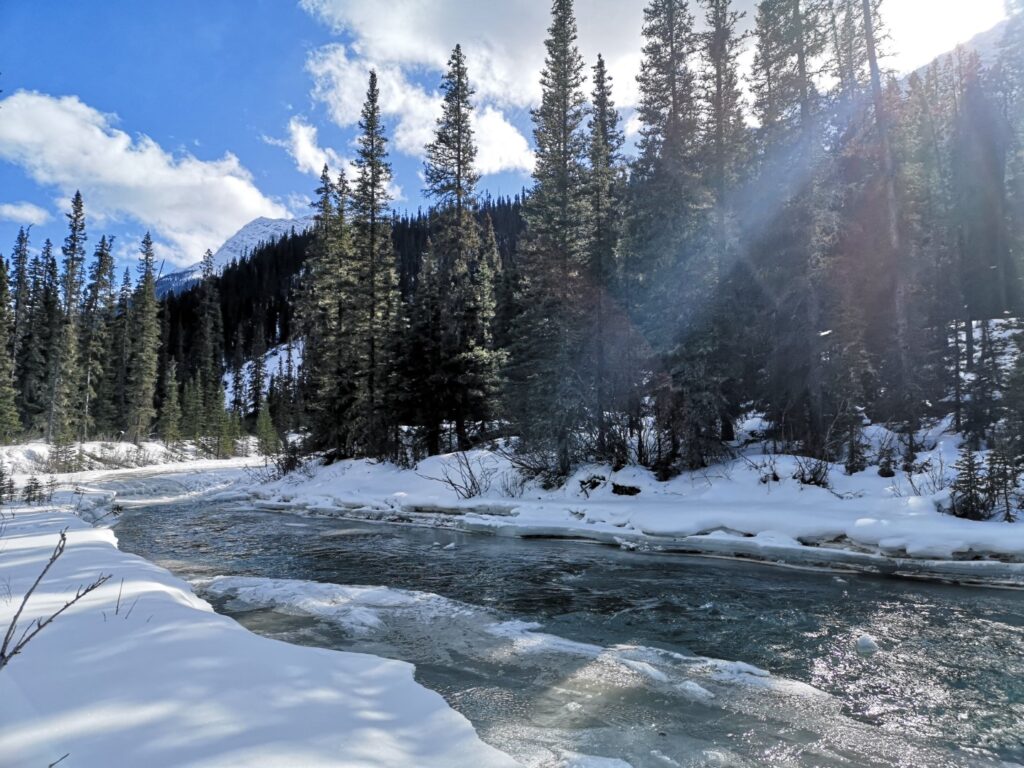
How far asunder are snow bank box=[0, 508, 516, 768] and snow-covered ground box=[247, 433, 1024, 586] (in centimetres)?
872

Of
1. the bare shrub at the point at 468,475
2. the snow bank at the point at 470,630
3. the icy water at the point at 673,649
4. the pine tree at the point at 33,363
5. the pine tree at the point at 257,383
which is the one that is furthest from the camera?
the pine tree at the point at 257,383

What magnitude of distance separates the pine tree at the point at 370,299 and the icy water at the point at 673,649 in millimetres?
14911

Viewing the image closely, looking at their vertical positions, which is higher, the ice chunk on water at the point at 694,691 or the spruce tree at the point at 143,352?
the spruce tree at the point at 143,352

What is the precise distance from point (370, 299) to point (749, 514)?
849 inches

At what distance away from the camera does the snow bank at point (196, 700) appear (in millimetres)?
2963

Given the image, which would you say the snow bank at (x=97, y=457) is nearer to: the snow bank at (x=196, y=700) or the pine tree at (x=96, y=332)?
the pine tree at (x=96, y=332)

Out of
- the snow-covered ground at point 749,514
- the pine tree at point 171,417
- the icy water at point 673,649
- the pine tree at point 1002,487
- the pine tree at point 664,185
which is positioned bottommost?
the icy water at point 673,649

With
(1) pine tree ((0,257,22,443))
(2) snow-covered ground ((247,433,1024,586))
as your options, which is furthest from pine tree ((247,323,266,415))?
(2) snow-covered ground ((247,433,1024,586))

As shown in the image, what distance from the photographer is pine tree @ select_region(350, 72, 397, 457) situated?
2658 centimetres

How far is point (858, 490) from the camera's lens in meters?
13.0

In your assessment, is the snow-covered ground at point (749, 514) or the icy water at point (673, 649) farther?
the snow-covered ground at point (749, 514)

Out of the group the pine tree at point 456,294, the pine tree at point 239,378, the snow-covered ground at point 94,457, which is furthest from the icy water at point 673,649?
the pine tree at point 239,378

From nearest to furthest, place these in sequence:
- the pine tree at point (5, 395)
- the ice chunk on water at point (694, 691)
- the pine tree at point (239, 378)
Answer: the ice chunk on water at point (694, 691) < the pine tree at point (5, 395) < the pine tree at point (239, 378)

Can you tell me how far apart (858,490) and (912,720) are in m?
9.54
